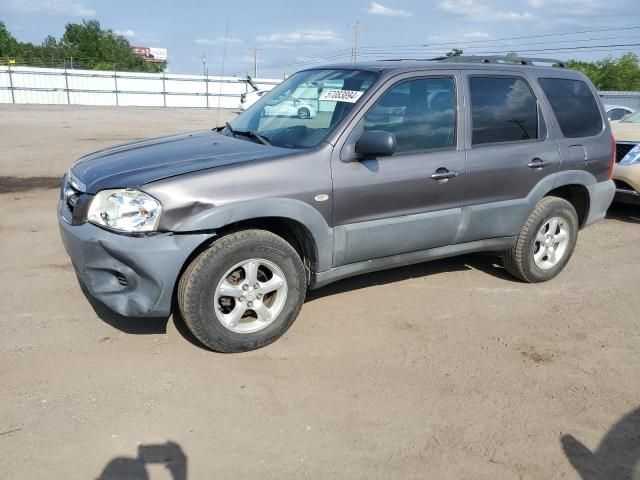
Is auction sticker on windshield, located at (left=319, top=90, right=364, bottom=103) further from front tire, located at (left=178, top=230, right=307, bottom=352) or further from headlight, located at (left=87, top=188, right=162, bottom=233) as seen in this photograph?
headlight, located at (left=87, top=188, right=162, bottom=233)

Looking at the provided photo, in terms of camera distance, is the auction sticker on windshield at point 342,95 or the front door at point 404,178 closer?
the front door at point 404,178

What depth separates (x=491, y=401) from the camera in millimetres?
3314

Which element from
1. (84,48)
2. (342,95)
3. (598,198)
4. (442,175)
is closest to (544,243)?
(598,198)

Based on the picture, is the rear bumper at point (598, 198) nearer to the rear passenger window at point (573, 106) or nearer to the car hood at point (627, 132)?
the rear passenger window at point (573, 106)

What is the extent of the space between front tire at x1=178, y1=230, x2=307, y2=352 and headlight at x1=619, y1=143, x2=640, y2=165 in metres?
5.72

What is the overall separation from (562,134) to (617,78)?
190 ft

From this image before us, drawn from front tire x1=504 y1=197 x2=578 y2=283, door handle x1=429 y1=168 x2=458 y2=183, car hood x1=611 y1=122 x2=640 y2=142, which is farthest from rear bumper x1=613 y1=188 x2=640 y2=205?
door handle x1=429 y1=168 x2=458 y2=183

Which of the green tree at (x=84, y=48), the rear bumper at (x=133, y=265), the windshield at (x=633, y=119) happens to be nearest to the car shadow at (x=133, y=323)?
the rear bumper at (x=133, y=265)

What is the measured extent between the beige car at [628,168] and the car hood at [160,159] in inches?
222

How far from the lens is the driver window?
13.3 feet

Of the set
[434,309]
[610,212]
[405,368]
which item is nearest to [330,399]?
[405,368]

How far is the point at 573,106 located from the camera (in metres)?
5.16

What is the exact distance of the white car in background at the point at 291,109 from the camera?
4238 millimetres

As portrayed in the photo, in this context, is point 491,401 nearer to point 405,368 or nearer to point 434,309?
point 405,368
